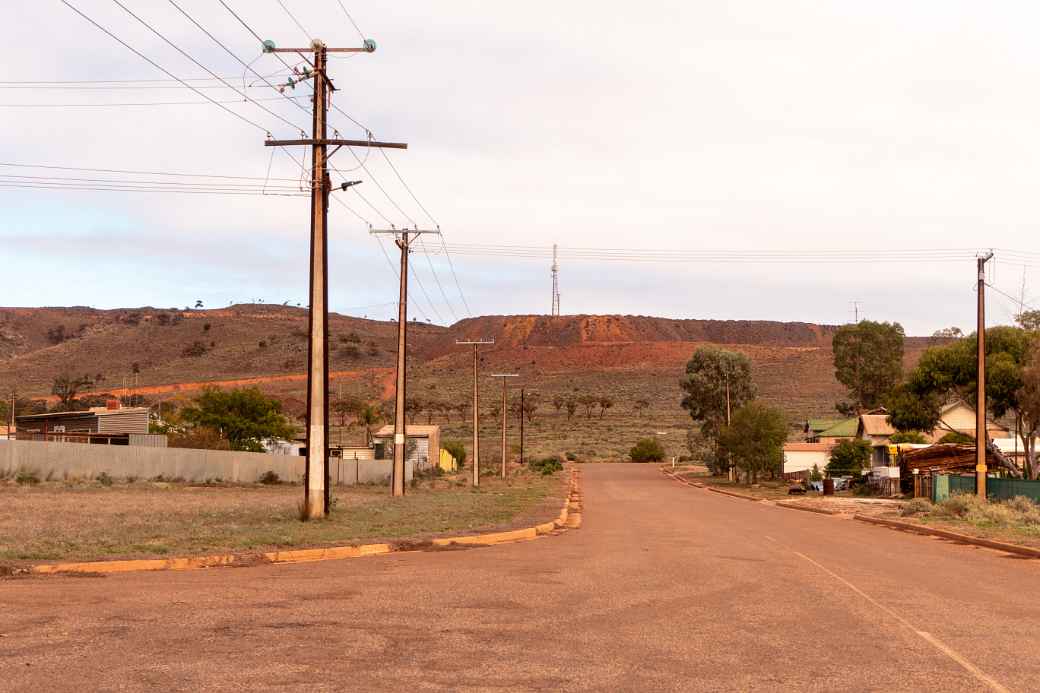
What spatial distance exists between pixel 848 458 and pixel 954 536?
3990cm

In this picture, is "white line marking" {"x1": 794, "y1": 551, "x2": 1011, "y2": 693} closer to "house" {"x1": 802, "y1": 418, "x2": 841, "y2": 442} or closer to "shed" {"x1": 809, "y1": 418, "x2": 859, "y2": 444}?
"shed" {"x1": 809, "y1": 418, "x2": 859, "y2": 444}

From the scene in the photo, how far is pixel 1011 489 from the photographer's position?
36.2 metres

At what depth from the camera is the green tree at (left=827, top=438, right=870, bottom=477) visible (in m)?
64.4

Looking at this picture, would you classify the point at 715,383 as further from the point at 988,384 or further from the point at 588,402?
the point at 988,384

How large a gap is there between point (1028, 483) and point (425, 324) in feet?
542

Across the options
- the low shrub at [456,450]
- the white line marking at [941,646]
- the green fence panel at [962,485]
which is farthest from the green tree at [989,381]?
the low shrub at [456,450]

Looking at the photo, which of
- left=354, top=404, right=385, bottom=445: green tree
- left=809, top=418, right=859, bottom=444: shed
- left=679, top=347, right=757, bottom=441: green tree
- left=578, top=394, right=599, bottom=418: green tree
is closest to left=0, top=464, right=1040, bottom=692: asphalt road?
left=809, top=418, right=859, bottom=444: shed

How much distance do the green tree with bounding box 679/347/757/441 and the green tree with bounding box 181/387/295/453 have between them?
1567 inches

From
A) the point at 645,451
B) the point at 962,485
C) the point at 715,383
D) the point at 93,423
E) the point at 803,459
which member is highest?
the point at 715,383

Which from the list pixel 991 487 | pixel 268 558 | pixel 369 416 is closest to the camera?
pixel 268 558

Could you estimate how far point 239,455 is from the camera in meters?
53.3

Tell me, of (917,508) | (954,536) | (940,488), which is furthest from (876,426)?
(954,536)

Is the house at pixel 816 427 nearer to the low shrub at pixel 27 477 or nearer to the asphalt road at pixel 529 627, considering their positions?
the low shrub at pixel 27 477

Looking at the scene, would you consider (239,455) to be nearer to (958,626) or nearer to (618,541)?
(618,541)
